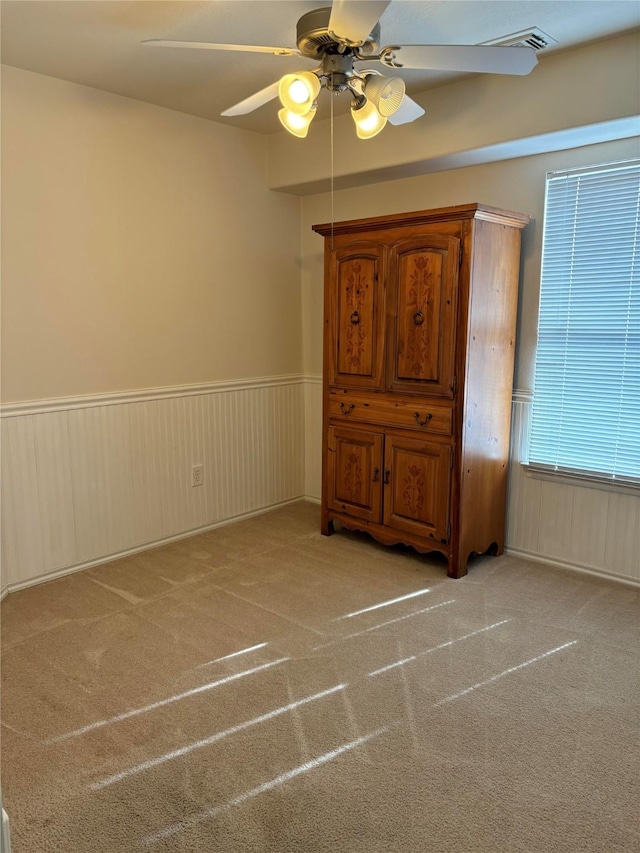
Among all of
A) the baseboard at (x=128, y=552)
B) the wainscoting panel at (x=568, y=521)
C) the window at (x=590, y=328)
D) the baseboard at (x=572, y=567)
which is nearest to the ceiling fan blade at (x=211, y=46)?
the window at (x=590, y=328)

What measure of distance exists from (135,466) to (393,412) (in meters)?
1.55

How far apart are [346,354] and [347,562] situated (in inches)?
48.5

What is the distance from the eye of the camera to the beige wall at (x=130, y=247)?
9.87 ft

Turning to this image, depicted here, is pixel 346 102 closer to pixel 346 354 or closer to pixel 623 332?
pixel 346 354

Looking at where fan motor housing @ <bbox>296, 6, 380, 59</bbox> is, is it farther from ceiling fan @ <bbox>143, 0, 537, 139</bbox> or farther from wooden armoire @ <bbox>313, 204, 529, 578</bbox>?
wooden armoire @ <bbox>313, 204, 529, 578</bbox>

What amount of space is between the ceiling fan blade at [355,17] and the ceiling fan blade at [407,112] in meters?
0.60

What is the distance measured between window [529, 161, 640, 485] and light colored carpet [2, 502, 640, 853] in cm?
72

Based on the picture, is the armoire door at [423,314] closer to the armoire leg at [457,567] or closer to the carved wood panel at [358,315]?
the carved wood panel at [358,315]

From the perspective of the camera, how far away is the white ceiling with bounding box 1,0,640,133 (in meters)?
2.34

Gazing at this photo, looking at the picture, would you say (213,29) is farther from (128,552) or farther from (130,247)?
(128,552)

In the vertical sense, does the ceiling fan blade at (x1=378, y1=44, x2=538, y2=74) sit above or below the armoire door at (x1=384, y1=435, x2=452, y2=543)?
above

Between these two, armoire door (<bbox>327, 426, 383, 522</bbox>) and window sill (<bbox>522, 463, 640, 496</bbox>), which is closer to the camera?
window sill (<bbox>522, 463, 640, 496</bbox>)

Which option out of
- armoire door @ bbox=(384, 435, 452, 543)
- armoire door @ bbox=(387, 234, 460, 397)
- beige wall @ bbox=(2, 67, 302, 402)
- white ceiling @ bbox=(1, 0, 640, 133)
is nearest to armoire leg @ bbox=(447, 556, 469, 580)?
armoire door @ bbox=(384, 435, 452, 543)

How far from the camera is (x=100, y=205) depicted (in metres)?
3.29
